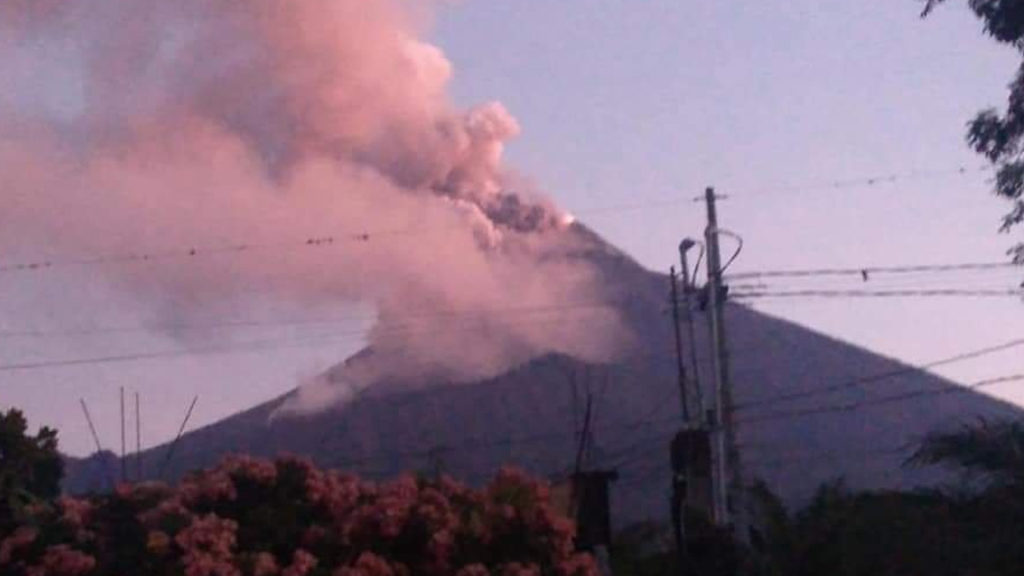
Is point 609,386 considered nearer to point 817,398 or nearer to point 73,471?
point 817,398

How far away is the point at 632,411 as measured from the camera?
102 metres

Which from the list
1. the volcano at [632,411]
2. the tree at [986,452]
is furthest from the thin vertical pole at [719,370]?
the volcano at [632,411]

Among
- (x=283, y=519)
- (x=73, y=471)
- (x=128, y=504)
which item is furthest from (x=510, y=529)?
(x=73, y=471)

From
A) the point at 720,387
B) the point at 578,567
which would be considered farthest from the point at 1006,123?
the point at 720,387

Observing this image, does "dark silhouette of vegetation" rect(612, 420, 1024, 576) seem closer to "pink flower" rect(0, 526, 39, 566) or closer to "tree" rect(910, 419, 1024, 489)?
"tree" rect(910, 419, 1024, 489)

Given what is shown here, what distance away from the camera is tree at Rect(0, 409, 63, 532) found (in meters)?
26.7

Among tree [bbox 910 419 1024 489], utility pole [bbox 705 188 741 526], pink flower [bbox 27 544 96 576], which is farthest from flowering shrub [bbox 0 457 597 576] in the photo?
utility pole [bbox 705 188 741 526]

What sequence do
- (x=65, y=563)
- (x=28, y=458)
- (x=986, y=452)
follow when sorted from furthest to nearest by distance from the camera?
1. (x=28, y=458)
2. (x=986, y=452)
3. (x=65, y=563)

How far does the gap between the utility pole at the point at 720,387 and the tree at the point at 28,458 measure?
39.5ft

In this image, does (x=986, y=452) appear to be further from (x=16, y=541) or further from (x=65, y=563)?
(x=16, y=541)

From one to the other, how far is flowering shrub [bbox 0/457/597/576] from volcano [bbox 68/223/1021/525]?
6752cm

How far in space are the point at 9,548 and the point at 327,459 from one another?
76.3 meters

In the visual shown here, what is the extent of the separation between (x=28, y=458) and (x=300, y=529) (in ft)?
32.6

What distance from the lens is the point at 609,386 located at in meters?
106
